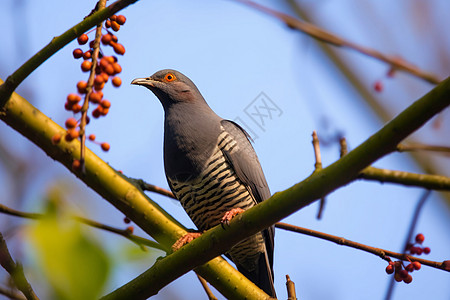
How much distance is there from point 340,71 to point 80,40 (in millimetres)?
1601

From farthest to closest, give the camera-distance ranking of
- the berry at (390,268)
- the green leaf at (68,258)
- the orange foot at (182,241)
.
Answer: the orange foot at (182,241), the berry at (390,268), the green leaf at (68,258)

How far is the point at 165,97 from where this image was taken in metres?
5.30

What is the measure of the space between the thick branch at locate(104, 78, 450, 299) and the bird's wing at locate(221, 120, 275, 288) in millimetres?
1895

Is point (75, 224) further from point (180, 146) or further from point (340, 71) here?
point (180, 146)

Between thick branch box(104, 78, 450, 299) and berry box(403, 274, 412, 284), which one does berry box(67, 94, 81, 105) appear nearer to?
thick branch box(104, 78, 450, 299)

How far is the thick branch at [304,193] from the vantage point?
2.07 meters

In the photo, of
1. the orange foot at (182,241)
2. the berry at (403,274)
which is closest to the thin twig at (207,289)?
the orange foot at (182,241)

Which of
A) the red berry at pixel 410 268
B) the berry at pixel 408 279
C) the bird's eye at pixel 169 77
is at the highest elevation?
the bird's eye at pixel 169 77

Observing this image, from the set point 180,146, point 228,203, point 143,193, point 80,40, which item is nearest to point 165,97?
point 180,146

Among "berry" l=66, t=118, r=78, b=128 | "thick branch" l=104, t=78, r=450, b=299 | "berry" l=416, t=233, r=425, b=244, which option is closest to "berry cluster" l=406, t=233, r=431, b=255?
"berry" l=416, t=233, r=425, b=244

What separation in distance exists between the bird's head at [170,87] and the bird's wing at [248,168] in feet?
2.00

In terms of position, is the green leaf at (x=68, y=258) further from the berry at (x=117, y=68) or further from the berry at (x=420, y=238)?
the berry at (x=420, y=238)

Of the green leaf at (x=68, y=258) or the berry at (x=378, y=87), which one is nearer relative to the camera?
the green leaf at (x=68, y=258)

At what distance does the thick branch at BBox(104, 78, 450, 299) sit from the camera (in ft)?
6.79
